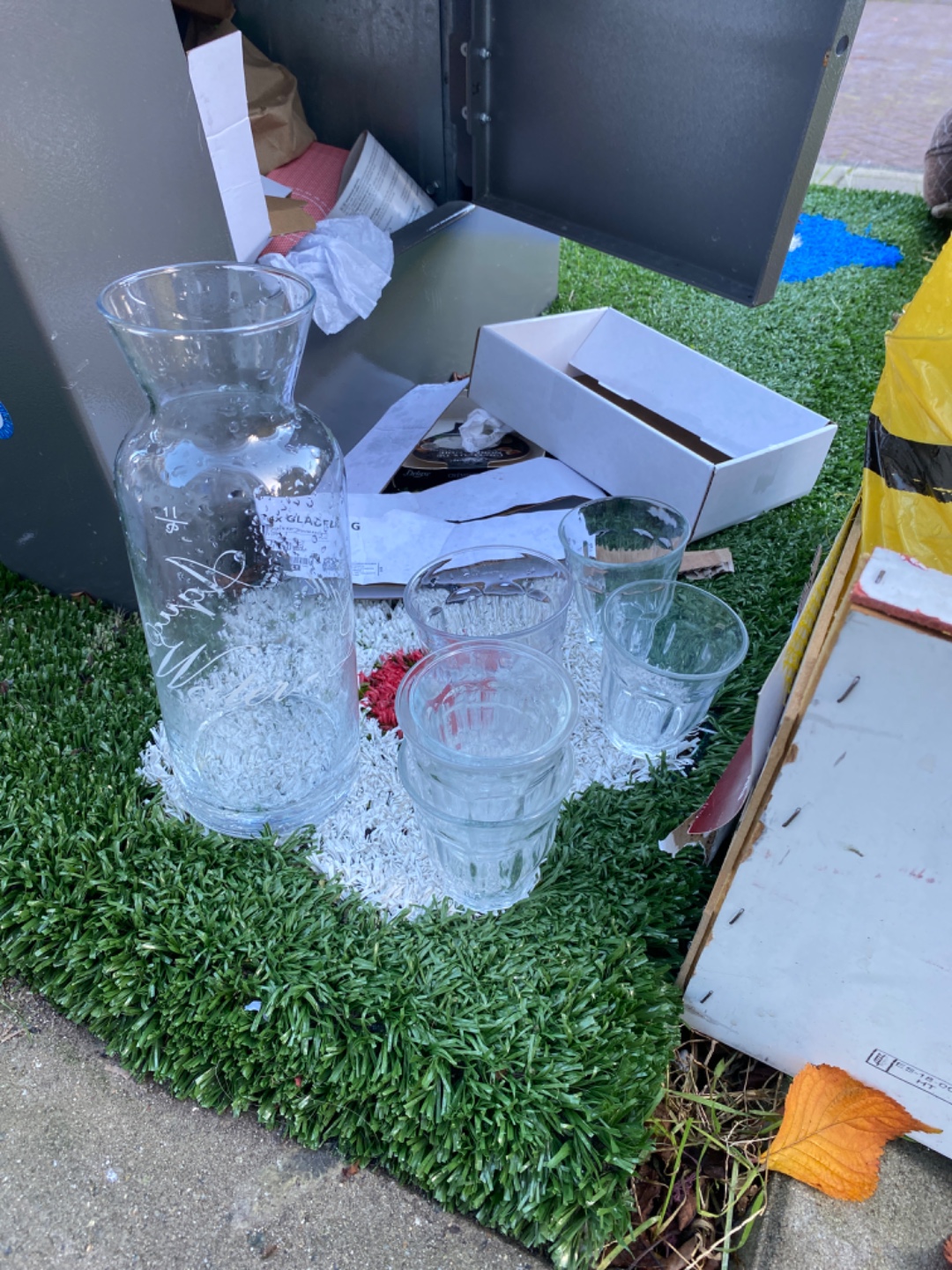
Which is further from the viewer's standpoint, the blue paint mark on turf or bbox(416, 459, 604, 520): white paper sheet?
the blue paint mark on turf

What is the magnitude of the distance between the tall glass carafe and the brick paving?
3670mm

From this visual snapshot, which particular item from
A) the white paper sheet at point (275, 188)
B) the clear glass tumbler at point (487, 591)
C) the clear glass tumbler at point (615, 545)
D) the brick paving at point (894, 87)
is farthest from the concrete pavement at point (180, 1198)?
the brick paving at point (894, 87)

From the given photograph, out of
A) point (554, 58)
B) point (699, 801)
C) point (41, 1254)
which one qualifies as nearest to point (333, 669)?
point (699, 801)

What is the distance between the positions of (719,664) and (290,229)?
1215 mm

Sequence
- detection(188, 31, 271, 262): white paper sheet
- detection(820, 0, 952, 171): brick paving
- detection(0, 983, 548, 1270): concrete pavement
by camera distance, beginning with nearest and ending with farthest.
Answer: detection(0, 983, 548, 1270): concrete pavement
detection(188, 31, 271, 262): white paper sheet
detection(820, 0, 952, 171): brick paving

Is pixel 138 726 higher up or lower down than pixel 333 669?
lower down

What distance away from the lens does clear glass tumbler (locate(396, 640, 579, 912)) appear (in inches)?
39.6

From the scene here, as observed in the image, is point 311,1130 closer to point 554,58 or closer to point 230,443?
point 230,443

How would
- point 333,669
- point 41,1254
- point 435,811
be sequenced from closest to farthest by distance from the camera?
point 41,1254 → point 435,811 → point 333,669

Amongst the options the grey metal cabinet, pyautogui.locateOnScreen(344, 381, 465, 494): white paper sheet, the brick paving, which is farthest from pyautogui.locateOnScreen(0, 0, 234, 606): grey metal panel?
the brick paving

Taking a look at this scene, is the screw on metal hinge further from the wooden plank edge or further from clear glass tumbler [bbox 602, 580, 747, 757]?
clear glass tumbler [bbox 602, 580, 747, 757]

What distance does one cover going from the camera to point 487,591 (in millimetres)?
1418

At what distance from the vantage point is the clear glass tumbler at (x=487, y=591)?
1374mm

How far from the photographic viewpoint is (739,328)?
249cm
